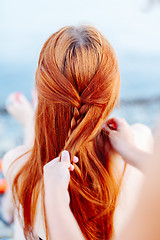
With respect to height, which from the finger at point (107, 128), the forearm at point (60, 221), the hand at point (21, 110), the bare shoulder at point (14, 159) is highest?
the hand at point (21, 110)

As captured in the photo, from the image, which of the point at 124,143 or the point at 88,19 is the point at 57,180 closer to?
the point at 124,143

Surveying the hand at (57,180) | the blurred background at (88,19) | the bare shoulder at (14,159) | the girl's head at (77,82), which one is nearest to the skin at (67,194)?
the hand at (57,180)

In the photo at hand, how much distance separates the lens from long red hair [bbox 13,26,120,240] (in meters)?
0.84

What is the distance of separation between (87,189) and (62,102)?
286mm

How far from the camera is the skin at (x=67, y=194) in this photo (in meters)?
0.32

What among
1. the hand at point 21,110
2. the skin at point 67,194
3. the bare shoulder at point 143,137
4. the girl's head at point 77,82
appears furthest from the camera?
the hand at point 21,110

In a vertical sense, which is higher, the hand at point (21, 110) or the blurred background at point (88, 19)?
the blurred background at point (88, 19)

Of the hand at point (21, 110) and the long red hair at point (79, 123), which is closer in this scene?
the long red hair at point (79, 123)

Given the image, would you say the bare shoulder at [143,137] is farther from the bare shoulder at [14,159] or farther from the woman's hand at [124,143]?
the bare shoulder at [14,159]

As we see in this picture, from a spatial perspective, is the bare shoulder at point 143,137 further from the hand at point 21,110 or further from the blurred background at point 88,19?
the blurred background at point 88,19

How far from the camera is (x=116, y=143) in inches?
37.9

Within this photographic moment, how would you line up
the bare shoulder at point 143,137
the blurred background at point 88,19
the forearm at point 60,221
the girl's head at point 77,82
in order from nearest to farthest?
the forearm at point 60,221 → the girl's head at point 77,82 → the bare shoulder at point 143,137 → the blurred background at point 88,19

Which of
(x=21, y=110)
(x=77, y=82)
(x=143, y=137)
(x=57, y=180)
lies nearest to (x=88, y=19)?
(x=21, y=110)

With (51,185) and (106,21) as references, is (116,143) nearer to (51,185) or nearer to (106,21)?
(51,185)
